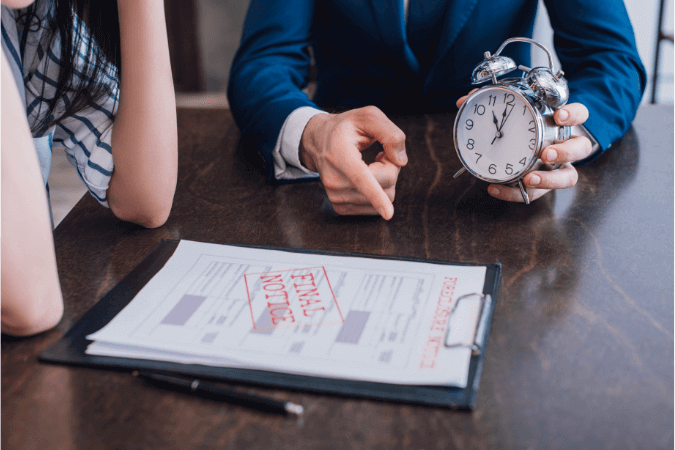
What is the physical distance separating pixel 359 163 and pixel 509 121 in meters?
0.23

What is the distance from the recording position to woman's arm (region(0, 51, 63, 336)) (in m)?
0.54

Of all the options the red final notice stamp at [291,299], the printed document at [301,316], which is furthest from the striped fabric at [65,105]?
the red final notice stamp at [291,299]

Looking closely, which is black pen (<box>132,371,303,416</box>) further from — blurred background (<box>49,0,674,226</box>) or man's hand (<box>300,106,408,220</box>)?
blurred background (<box>49,0,674,226</box>)

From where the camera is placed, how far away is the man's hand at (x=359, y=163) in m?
0.78

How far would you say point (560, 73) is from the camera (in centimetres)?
77

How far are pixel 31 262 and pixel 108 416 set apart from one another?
21 centimetres

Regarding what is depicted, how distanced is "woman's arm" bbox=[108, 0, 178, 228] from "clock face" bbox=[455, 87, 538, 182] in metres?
0.46


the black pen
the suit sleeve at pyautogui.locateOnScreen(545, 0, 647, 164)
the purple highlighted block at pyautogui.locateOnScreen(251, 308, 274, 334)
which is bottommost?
the suit sleeve at pyautogui.locateOnScreen(545, 0, 647, 164)

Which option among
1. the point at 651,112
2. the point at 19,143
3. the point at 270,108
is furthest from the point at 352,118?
the point at 651,112

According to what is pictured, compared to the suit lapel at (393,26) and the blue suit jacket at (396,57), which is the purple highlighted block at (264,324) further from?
the suit lapel at (393,26)

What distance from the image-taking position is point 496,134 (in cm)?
80

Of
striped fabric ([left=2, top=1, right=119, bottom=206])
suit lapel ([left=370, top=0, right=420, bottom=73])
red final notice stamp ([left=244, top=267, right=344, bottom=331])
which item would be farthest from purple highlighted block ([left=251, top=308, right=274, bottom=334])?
suit lapel ([left=370, top=0, right=420, bottom=73])

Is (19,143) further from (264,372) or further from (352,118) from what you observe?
(352,118)

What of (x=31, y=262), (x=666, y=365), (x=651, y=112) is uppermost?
(x=31, y=262)
